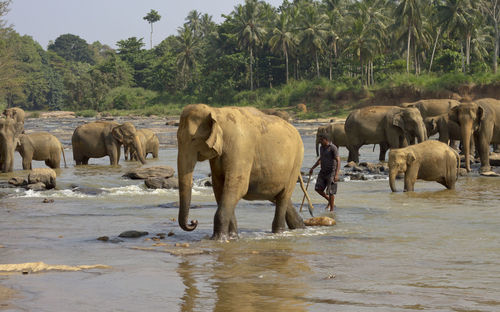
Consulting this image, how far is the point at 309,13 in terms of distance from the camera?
7612 cm

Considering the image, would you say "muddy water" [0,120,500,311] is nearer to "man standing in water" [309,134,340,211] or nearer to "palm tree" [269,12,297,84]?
"man standing in water" [309,134,340,211]

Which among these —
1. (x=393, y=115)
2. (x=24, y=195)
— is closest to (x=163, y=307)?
(x=24, y=195)

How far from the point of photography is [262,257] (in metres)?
7.94

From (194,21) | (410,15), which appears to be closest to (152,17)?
(194,21)

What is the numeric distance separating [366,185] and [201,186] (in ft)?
12.9

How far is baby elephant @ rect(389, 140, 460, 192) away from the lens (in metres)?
15.0

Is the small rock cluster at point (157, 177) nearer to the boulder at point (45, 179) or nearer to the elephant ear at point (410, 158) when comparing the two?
the boulder at point (45, 179)

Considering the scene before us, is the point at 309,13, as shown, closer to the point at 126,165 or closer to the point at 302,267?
the point at 126,165

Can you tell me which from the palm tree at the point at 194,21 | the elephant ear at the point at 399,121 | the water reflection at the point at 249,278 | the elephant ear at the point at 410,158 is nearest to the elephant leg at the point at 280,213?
the water reflection at the point at 249,278

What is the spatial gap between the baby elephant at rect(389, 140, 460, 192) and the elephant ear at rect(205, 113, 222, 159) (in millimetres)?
7436

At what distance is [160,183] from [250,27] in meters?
66.2

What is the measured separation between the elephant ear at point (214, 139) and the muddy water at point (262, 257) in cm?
114

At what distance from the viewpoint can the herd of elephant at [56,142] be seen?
61.4 feet

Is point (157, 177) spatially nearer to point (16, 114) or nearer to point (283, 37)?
point (16, 114)
